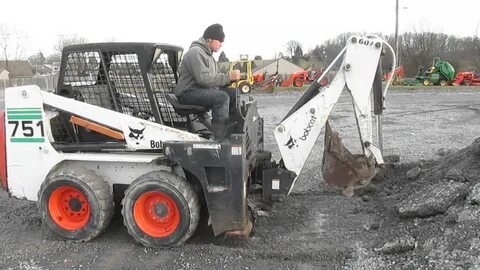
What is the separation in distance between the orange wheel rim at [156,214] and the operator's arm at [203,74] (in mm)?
1171

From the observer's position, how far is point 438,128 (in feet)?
39.3

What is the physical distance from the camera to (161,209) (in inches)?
194

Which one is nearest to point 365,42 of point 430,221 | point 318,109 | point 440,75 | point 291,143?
point 318,109

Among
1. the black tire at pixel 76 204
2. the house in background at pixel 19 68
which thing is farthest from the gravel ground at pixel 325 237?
the house in background at pixel 19 68

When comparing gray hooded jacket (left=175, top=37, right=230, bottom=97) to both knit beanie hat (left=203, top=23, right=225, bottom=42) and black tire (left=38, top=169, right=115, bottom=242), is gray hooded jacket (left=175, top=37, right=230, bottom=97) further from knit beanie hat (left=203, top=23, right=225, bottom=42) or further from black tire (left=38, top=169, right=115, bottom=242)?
black tire (left=38, top=169, right=115, bottom=242)

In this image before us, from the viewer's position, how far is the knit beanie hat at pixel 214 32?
5.07 meters

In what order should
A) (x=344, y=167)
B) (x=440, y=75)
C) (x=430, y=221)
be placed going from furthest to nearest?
(x=440, y=75) < (x=344, y=167) < (x=430, y=221)

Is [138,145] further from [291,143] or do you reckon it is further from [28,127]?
[291,143]

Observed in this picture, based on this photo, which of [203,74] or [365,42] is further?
[365,42]

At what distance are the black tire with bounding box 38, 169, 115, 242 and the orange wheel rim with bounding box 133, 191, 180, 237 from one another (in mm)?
373

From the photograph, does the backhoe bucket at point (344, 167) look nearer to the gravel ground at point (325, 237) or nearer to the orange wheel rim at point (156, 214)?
the gravel ground at point (325, 237)

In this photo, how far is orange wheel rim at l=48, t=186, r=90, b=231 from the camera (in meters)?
5.09

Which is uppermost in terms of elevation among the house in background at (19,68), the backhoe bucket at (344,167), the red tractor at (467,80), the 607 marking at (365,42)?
the 607 marking at (365,42)

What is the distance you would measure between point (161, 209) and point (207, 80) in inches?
52.7
